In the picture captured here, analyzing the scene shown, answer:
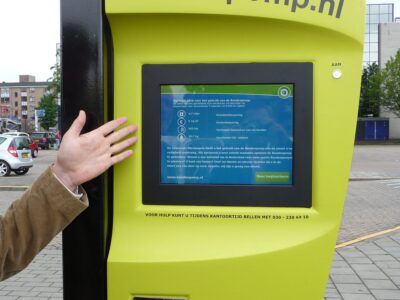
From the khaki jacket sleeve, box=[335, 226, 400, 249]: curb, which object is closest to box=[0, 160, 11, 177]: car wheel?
box=[335, 226, 400, 249]: curb

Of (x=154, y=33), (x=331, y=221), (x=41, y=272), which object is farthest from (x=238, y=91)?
(x=41, y=272)

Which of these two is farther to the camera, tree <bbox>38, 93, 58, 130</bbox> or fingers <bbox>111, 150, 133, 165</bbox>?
tree <bbox>38, 93, 58, 130</bbox>

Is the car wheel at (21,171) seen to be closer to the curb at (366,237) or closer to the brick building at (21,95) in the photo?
the curb at (366,237)

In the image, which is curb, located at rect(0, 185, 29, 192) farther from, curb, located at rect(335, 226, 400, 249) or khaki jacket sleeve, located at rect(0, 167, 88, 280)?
khaki jacket sleeve, located at rect(0, 167, 88, 280)

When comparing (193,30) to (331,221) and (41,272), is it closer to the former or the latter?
(331,221)

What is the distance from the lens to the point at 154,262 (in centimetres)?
163

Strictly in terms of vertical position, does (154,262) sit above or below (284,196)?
below

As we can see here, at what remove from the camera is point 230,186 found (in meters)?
1.67

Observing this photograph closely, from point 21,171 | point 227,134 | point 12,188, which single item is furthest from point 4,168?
point 227,134

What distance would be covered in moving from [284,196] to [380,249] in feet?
17.1

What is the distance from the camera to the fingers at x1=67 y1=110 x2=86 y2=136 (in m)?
1.54

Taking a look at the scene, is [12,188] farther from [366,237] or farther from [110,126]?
[110,126]

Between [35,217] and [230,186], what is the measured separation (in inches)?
26.6

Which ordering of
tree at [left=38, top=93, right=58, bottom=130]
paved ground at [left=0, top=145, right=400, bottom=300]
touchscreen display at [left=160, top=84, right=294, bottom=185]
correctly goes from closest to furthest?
touchscreen display at [left=160, top=84, right=294, bottom=185]
paved ground at [left=0, top=145, right=400, bottom=300]
tree at [left=38, top=93, right=58, bottom=130]
